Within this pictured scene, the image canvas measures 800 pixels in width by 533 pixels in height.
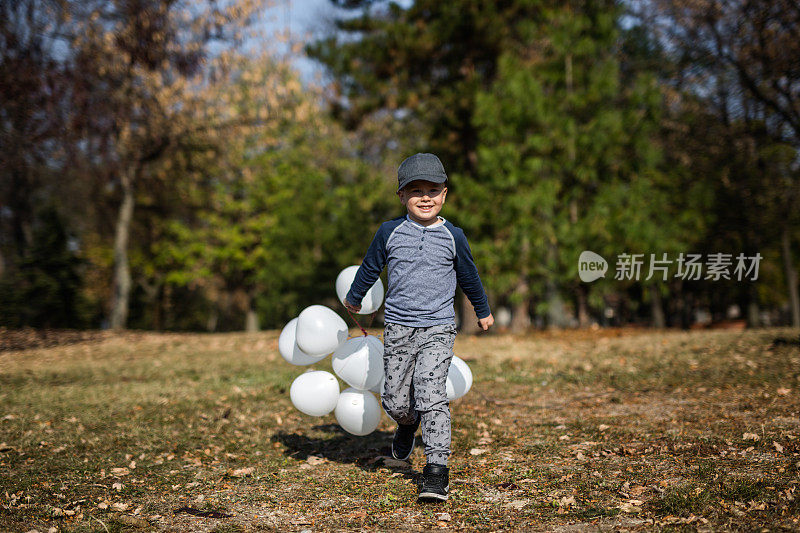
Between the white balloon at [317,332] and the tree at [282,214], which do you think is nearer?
the white balloon at [317,332]

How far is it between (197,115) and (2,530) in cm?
1938

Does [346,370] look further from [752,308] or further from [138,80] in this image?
[752,308]

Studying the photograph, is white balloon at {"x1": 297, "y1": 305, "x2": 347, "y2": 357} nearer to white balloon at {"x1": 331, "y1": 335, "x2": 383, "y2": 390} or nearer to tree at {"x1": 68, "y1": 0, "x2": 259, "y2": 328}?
white balloon at {"x1": 331, "y1": 335, "x2": 383, "y2": 390}

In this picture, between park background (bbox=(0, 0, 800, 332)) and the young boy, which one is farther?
park background (bbox=(0, 0, 800, 332))

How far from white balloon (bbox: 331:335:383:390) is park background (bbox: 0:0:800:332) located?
34.4ft

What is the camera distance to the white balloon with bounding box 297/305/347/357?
4367 millimetres

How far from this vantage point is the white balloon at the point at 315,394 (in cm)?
450

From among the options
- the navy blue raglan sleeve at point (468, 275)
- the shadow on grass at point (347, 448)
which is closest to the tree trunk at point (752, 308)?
the shadow on grass at point (347, 448)

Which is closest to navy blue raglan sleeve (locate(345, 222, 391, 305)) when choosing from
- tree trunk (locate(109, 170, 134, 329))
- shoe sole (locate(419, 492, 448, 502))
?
shoe sole (locate(419, 492, 448, 502))

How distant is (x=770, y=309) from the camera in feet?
116

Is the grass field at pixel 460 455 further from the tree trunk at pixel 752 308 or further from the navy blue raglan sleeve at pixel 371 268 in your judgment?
the tree trunk at pixel 752 308

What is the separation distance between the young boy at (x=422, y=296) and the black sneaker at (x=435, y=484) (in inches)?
5.7

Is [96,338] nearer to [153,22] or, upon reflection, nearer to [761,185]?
[153,22]

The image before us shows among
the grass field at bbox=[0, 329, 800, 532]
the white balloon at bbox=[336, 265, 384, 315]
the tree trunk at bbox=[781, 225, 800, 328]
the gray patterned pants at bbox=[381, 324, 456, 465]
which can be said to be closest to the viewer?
the grass field at bbox=[0, 329, 800, 532]
